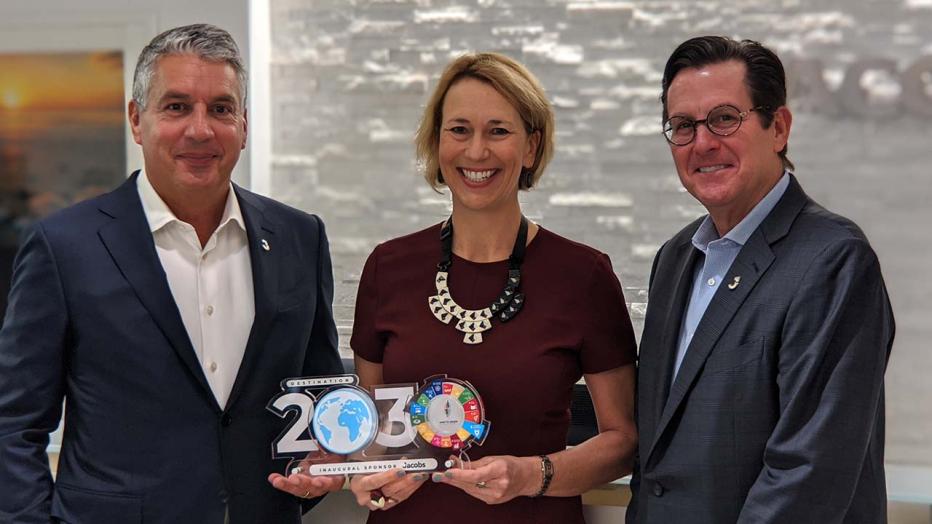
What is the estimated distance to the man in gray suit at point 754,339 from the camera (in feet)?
5.60

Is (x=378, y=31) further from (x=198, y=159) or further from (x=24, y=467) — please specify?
(x=24, y=467)

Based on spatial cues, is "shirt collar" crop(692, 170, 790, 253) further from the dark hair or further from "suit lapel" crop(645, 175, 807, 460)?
the dark hair

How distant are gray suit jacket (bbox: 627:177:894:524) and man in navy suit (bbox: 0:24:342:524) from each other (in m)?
0.74

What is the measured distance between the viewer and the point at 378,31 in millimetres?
3492

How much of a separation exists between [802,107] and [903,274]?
663 mm

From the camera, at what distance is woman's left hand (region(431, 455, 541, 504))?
76.5 inches

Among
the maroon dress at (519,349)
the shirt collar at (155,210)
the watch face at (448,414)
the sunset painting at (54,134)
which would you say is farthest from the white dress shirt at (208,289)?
the sunset painting at (54,134)

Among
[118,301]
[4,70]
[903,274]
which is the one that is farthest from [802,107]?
[4,70]

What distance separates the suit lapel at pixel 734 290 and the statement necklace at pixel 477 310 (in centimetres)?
42

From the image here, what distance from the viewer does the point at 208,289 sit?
212 cm

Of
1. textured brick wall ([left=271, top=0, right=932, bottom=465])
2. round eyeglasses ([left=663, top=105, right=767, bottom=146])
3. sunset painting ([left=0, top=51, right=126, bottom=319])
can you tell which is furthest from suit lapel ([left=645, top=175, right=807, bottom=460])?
sunset painting ([left=0, top=51, right=126, bottom=319])

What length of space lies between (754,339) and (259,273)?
1057 millimetres

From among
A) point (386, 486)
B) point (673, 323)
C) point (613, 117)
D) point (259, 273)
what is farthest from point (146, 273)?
point (613, 117)

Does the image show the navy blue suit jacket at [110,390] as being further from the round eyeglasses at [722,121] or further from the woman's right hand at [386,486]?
the round eyeglasses at [722,121]
